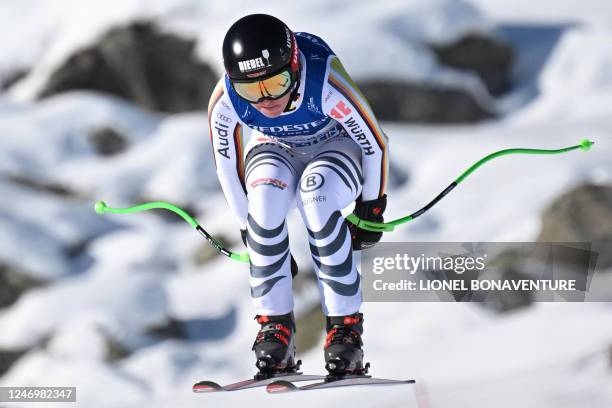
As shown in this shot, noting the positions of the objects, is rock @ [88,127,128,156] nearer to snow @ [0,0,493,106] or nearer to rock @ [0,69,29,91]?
snow @ [0,0,493,106]

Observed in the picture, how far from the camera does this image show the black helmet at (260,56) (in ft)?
17.3

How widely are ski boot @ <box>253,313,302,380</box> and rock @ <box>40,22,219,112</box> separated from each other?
1600 centimetres

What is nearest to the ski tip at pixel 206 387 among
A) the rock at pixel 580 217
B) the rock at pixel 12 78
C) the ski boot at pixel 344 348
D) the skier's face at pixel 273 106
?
the ski boot at pixel 344 348

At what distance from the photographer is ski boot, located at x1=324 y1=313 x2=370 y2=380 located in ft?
18.6

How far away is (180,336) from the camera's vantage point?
1639cm

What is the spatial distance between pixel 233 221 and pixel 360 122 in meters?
11.6

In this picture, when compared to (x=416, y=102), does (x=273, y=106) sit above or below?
below

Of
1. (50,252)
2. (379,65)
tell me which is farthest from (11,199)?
(379,65)

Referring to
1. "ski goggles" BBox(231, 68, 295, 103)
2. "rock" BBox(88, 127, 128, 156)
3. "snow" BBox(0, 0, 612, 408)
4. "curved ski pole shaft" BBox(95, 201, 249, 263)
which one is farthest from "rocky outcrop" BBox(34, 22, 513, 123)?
"ski goggles" BBox(231, 68, 295, 103)

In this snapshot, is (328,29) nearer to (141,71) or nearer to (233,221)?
(141,71)

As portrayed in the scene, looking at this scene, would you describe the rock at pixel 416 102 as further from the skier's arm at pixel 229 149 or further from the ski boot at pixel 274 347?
the ski boot at pixel 274 347

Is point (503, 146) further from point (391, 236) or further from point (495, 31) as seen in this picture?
point (495, 31)

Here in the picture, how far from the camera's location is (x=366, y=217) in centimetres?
604

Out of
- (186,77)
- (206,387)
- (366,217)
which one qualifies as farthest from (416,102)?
(206,387)
